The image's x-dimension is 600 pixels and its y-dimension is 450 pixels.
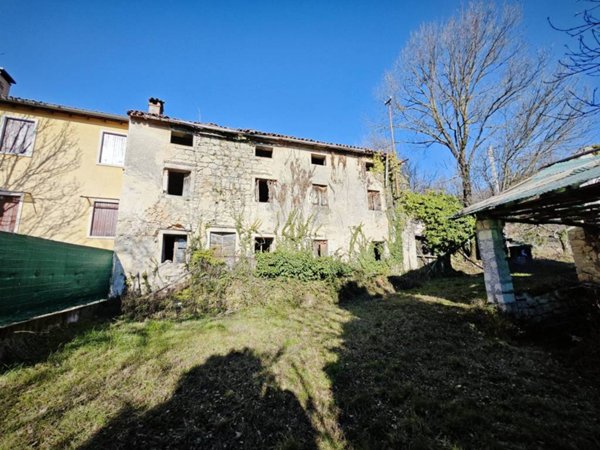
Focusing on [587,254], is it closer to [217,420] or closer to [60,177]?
[217,420]

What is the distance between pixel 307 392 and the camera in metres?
3.38

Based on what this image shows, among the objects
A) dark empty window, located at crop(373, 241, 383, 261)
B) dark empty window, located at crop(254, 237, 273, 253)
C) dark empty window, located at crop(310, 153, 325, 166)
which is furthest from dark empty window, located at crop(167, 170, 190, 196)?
dark empty window, located at crop(373, 241, 383, 261)

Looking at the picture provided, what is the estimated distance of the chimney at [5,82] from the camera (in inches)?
398

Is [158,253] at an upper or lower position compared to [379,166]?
lower

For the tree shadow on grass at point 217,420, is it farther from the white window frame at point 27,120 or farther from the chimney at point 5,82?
the chimney at point 5,82

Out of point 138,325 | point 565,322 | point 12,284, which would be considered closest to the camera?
point 12,284

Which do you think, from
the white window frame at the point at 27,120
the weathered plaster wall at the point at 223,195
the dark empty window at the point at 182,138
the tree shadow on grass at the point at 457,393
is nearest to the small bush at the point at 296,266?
the weathered plaster wall at the point at 223,195

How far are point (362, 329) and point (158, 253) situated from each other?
25.9 feet

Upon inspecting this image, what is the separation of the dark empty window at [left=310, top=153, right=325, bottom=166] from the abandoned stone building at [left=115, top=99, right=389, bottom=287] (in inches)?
2.3

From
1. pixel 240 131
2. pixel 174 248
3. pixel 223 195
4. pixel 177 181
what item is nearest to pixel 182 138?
pixel 177 181

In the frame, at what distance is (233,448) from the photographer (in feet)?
8.19

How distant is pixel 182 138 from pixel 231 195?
3538 millimetres

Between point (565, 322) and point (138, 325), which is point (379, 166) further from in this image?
point (138, 325)

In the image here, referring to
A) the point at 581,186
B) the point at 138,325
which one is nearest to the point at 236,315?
the point at 138,325
